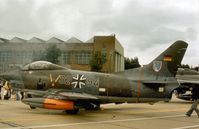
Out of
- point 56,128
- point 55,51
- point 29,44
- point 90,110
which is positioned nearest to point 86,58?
point 55,51

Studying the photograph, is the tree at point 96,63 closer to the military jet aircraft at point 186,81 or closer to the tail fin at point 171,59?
the military jet aircraft at point 186,81

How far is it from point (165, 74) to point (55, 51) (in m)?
22.3

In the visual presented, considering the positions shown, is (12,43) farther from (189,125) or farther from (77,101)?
(189,125)

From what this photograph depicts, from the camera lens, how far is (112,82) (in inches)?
672

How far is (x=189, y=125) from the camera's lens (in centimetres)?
1372

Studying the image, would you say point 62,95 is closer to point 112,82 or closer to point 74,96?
point 74,96

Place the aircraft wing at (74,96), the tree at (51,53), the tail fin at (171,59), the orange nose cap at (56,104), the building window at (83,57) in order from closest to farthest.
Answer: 1. the orange nose cap at (56,104)
2. the aircraft wing at (74,96)
3. the tail fin at (171,59)
4. the tree at (51,53)
5. the building window at (83,57)

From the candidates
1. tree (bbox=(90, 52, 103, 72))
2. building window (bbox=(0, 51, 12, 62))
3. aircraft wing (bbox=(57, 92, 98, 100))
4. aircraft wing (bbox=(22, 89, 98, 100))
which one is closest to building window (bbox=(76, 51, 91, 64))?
tree (bbox=(90, 52, 103, 72))

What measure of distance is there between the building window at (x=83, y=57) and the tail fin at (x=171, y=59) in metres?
70.3

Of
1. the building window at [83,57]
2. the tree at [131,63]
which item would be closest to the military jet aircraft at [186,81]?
the building window at [83,57]

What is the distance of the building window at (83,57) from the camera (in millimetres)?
89613

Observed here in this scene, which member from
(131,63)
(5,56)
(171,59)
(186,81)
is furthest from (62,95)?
(131,63)

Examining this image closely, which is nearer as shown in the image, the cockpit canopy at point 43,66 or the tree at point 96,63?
the cockpit canopy at point 43,66

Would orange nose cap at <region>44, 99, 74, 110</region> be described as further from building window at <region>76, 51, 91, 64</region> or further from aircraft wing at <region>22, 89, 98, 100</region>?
building window at <region>76, 51, 91, 64</region>
